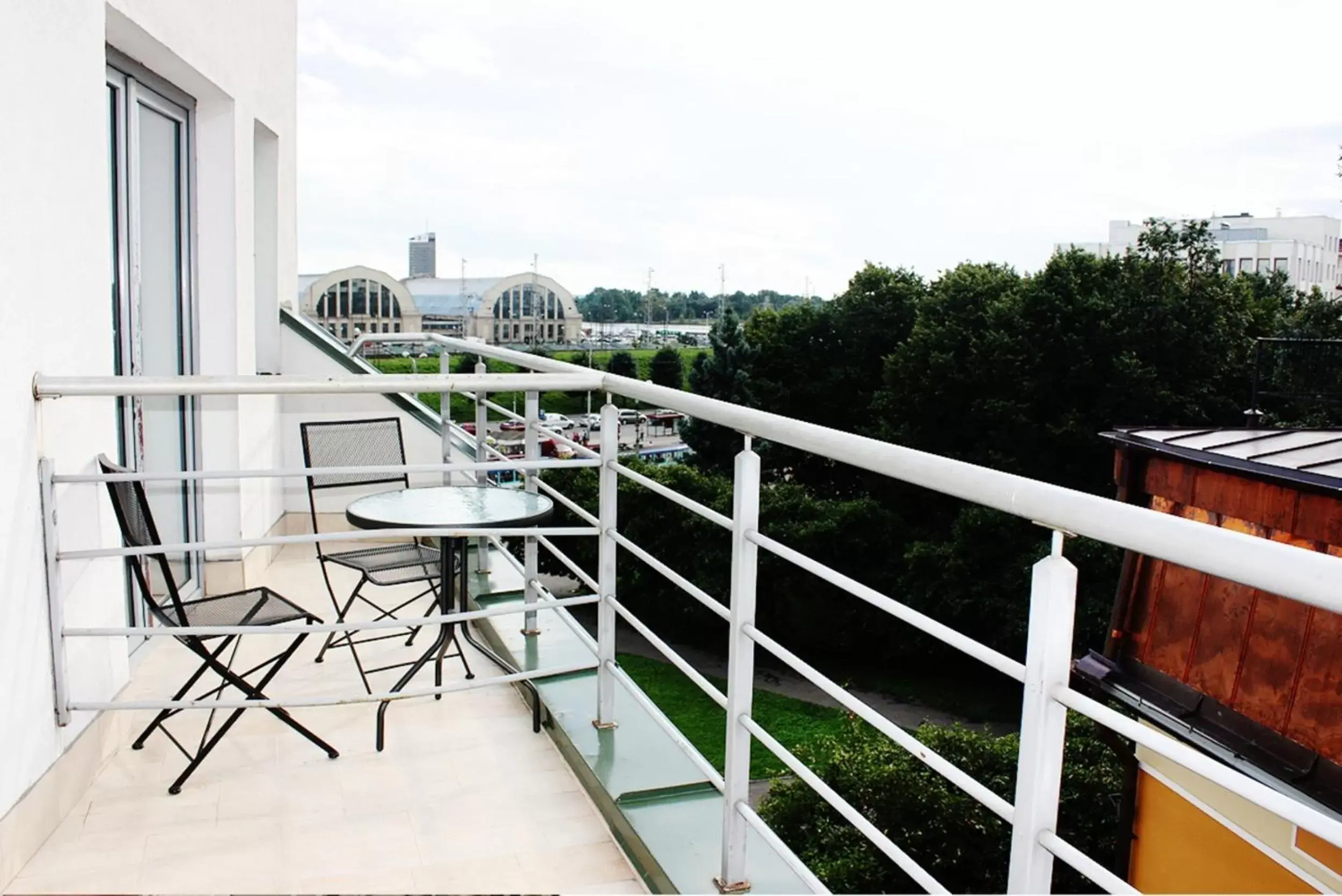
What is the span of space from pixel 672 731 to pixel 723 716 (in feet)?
59.8

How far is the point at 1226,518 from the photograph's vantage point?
11258 mm

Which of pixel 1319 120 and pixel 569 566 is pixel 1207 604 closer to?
pixel 569 566

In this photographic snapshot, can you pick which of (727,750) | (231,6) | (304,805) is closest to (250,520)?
(231,6)

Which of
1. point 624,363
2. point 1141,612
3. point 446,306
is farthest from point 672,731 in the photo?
point 624,363

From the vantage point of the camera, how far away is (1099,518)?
1139 mm

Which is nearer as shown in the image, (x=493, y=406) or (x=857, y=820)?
(x=857, y=820)

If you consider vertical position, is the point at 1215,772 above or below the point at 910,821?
above

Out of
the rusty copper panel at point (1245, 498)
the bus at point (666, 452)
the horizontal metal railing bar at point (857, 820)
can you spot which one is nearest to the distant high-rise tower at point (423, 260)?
the bus at point (666, 452)

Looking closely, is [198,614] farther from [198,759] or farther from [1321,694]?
[1321,694]

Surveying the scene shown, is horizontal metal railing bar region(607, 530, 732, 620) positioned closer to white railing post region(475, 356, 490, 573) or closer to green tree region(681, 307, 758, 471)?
white railing post region(475, 356, 490, 573)

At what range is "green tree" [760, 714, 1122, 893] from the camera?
12.5m

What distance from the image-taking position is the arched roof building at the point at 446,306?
12203 mm

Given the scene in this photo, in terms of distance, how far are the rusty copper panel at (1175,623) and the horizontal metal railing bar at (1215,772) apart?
11425 mm

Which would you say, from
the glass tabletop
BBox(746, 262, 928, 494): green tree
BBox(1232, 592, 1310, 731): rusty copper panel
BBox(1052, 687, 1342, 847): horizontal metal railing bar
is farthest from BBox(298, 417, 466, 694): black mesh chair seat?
BBox(746, 262, 928, 494): green tree
